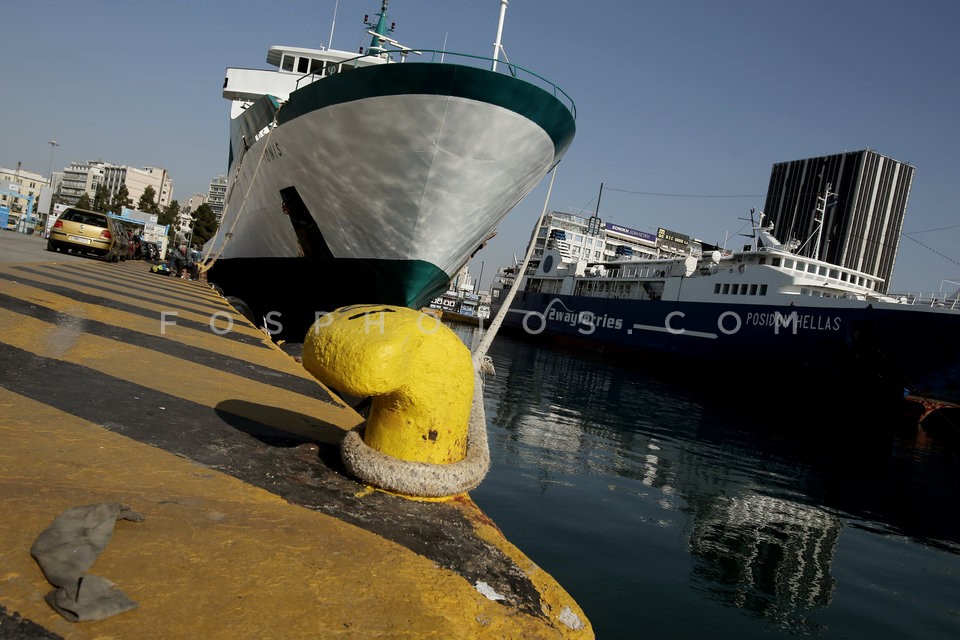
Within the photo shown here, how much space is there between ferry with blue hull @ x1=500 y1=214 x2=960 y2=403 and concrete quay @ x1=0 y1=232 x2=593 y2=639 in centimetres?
2176

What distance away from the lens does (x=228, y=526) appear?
66.8 inches

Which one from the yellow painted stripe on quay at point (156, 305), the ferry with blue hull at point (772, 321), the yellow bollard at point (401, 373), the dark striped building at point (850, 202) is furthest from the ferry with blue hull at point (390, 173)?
the dark striped building at point (850, 202)

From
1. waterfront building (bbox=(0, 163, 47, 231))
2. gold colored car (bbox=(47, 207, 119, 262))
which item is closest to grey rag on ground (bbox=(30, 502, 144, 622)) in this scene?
gold colored car (bbox=(47, 207, 119, 262))

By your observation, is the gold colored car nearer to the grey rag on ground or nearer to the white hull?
the white hull

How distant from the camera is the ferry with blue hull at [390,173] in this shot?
8.79 m

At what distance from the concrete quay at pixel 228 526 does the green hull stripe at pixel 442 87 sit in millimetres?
6588

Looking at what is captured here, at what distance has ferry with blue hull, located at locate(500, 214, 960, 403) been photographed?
18.8 meters

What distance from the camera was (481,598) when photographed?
5.29 ft

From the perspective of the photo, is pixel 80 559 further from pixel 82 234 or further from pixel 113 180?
pixel 113 180

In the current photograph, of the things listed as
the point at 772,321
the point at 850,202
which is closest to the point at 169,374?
the point at 772,321

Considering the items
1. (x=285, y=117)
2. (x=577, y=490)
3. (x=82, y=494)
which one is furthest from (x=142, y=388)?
(x=285, y=117)

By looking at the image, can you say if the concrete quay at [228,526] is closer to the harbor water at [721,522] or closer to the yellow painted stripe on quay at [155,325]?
the yellow painted stripe on quay at [155,325]

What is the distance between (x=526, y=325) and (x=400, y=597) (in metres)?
41.0

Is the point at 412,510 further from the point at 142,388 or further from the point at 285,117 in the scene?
the point at 285,117
